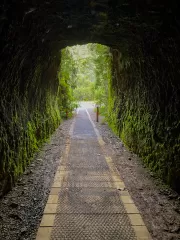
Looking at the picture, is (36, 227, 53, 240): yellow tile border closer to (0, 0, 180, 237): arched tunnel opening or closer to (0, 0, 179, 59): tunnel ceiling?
(0, 0, 180, 237): arched tunnel opening

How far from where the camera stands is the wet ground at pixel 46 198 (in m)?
3.43

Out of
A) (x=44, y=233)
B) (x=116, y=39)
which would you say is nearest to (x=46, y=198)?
(x=44, y=233)

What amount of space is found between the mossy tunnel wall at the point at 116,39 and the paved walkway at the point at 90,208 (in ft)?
3.53

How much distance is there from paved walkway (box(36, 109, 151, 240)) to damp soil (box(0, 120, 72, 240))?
0.56 feet

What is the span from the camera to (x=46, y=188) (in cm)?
482

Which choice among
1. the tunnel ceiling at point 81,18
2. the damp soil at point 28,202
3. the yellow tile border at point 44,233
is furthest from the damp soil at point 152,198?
the tunnel ceiling at point 81,18

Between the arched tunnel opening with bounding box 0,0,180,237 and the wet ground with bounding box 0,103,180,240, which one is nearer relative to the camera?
the wet ground with bounding box 0,103,180,240

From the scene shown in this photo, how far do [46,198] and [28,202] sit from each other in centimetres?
33

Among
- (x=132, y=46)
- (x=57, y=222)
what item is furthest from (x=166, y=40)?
(x=57, y=222)

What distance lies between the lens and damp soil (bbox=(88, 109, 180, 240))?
346cm

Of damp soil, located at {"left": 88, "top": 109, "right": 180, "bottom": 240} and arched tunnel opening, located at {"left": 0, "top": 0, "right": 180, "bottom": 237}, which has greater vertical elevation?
arched tunnel opening, located at {"left": 0, "top": 0, "right": 180, "bottom": 237}

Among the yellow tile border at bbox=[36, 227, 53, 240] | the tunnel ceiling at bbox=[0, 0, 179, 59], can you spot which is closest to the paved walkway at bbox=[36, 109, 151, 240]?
the yellow tile border at bbox=[36, 227, 53, 240]

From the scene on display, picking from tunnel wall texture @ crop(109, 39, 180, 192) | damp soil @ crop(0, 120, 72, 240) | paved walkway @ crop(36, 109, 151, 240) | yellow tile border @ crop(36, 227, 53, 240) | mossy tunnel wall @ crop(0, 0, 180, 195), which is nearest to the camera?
yellow tile border @ crop(36, 227, 53, 240)

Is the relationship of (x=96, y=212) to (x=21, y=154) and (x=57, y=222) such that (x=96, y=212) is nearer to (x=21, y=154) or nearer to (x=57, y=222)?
(x=57, y=222)
